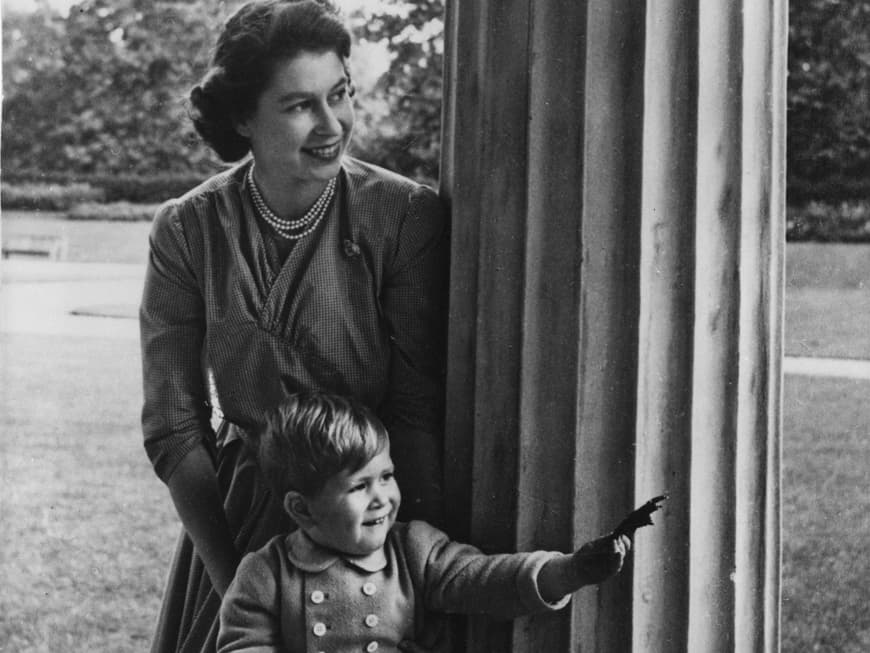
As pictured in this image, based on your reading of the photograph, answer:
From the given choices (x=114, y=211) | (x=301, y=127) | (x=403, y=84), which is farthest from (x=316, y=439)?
(x=114, y=211)

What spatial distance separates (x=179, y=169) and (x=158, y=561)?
1355 millimetres

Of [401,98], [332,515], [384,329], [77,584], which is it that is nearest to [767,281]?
[384,329]

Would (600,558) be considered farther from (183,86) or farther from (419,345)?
(183,86)

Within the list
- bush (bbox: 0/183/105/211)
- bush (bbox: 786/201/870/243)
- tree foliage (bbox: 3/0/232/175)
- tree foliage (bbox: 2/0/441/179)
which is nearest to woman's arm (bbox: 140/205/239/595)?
tree foliage (bbox: 2/0/441/179)

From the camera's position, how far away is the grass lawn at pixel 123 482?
3566mm

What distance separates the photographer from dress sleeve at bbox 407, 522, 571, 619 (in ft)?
4.94

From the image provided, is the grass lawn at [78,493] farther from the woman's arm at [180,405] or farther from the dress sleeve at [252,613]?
the dress sleeve at [252,613]

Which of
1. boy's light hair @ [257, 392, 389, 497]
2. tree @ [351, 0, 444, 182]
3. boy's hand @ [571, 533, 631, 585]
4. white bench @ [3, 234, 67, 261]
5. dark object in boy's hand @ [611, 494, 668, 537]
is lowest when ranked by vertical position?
boy's hand @ [571, 533, 631, 585]

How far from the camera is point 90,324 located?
407 cm

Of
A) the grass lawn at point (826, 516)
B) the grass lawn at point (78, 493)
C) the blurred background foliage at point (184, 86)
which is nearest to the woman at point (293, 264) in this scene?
the blurred background foliage at point (184, 86)

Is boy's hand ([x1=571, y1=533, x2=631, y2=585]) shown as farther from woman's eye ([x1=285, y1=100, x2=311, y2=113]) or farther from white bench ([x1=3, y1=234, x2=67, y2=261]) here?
white bench ([x1=3, y1=234, x2=67, y2=261])

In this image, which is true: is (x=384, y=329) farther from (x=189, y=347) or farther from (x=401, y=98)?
(x=401, y=98)

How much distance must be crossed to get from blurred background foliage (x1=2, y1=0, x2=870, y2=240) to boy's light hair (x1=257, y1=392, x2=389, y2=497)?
2.62 feet

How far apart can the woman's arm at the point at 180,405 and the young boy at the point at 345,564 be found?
0.60ft
